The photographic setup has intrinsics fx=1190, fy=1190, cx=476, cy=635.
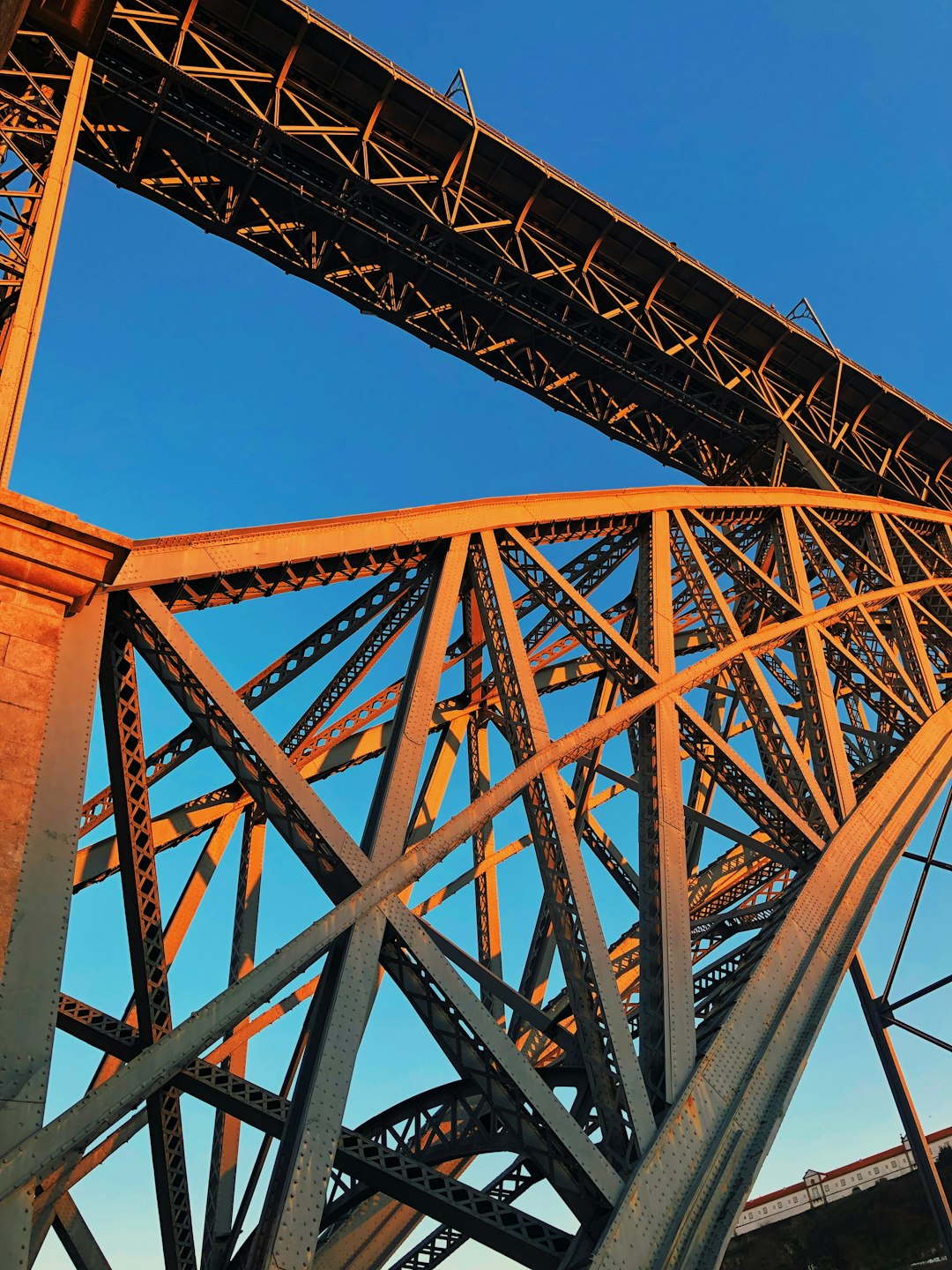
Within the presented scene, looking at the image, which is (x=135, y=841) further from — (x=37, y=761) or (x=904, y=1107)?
(x=904, y=1107)

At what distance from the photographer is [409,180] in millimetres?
16859

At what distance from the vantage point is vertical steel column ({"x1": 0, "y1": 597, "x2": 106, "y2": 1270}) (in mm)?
5855

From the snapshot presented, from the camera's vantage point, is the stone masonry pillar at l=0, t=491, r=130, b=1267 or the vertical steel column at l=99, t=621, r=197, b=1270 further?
the vertical steel column at l=99, t=621, r=197, b=1270

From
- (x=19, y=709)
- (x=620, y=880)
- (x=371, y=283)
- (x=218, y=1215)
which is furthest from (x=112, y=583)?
(x=371, y=283)

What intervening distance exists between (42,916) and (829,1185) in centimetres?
5743

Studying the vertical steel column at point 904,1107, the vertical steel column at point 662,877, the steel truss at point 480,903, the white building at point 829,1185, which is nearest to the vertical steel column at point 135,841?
the steel truss at point 480,903

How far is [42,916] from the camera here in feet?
20.9

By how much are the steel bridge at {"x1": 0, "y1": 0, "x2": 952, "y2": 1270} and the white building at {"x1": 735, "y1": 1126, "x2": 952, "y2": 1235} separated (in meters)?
39.7

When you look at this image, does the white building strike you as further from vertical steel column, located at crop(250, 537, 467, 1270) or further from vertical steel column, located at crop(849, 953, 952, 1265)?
vertical steel column, located at crop(250, 537, 467, 1270)

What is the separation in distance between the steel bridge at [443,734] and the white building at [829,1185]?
130ft

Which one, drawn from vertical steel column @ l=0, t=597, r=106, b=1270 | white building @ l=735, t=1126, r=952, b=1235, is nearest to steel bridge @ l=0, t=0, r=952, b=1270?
vertical steel column @ l=0, t=597, r=106, b=1270

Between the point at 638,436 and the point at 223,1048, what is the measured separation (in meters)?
14.0

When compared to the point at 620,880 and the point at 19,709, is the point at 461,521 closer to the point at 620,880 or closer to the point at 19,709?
the point at 19,709

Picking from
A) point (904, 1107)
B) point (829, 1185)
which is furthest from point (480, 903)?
point (829, 1185)
